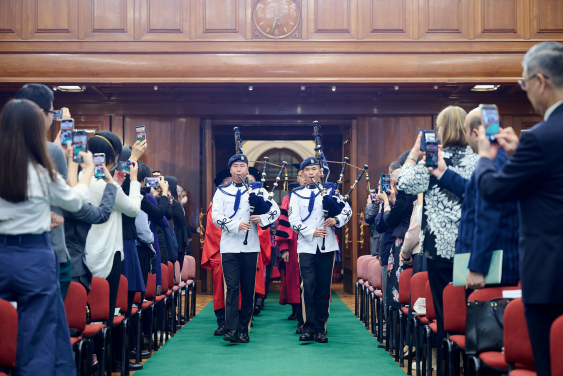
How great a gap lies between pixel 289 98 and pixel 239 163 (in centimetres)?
399

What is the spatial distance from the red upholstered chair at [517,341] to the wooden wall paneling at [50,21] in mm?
8227

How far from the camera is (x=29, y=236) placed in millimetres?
2426

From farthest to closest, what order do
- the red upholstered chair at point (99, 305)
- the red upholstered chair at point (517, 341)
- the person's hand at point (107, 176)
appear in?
the red upholstered chair at point (99, 305) < the person's hand at point (107, 176) < the red upholstered chair at point (517, 341)

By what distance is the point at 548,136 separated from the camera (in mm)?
1937

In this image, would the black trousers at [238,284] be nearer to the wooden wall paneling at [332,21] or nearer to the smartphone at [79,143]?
the smartphone at [79,143]

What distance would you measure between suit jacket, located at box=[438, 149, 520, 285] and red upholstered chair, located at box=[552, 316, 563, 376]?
0.67 meters

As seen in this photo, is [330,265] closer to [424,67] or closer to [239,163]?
[239,163]

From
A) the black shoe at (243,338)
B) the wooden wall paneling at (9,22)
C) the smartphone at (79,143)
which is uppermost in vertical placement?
the wooden wall paneling at (9,22)

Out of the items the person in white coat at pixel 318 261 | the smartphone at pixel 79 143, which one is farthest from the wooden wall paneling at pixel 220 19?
the smartphone at pixel 79 143

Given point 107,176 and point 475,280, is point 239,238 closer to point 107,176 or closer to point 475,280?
point 107,176

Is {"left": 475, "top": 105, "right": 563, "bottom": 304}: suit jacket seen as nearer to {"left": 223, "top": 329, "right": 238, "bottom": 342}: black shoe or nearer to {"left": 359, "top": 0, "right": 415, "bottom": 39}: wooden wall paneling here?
{"left": 223, "top": 329, "right": 238, "bottom": 342}: black shoe

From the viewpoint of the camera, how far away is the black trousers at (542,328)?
77.9 inches

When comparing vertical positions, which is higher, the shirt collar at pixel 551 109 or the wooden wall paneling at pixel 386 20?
the wooden wall paneling at pixel 386 20

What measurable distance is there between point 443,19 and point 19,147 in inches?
314
